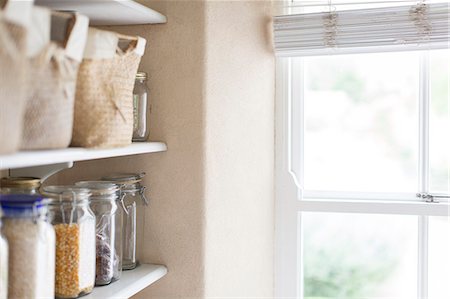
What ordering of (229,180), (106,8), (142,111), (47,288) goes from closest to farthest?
(47,288)
(106,8)
(142,111)
(229,180)

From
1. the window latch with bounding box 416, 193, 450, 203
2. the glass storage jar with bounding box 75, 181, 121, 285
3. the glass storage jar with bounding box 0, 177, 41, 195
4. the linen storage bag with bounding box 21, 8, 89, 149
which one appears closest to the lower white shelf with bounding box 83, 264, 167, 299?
the glass storage jar with bounding box 75, 181, 121, 285

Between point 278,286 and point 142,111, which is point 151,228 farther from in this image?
point 278,286

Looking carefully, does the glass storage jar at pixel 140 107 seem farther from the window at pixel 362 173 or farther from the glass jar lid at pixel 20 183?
the window at pixel 362 173

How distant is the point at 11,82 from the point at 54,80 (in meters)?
0.17

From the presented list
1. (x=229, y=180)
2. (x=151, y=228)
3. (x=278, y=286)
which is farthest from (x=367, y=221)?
(x=151, y=228)

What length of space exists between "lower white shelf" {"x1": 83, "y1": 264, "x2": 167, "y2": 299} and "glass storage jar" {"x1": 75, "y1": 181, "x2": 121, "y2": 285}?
0.12 ft

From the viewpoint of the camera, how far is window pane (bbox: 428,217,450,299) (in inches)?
86.4

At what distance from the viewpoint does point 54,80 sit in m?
1.20

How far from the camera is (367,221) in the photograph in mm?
2299

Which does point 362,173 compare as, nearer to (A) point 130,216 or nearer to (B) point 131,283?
(A) point 130,216

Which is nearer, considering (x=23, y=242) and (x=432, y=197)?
(x=23, y=242)

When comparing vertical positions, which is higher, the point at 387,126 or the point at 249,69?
the point at 249,69

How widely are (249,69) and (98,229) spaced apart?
2.59ft

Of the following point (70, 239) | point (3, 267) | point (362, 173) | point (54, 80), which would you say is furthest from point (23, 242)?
point (362, 173)
